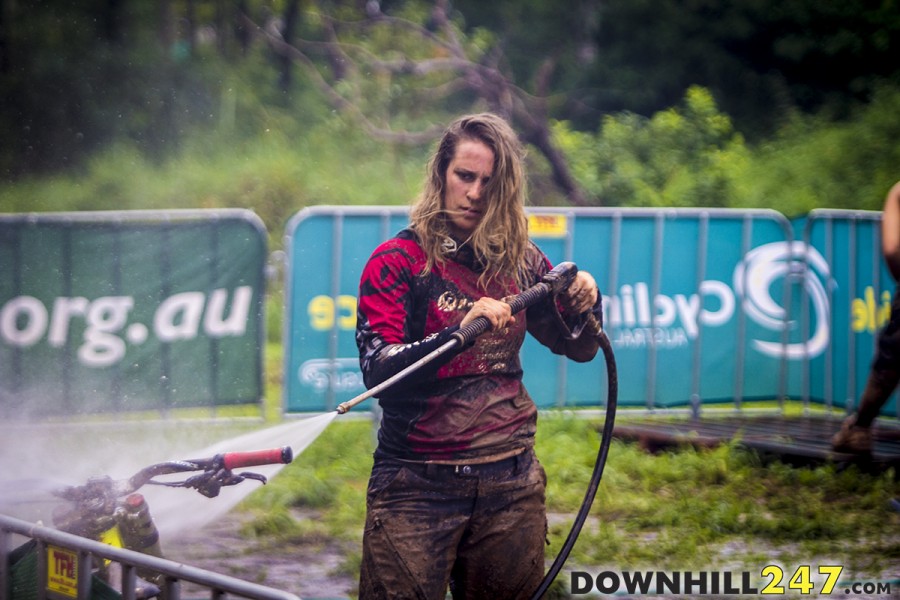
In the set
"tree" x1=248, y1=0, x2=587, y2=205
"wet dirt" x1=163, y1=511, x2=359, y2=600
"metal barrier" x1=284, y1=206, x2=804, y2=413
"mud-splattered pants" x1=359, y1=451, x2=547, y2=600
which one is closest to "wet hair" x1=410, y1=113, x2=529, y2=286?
"mud-splattered pants" x1=359, y1=451, x2=547, y2=600

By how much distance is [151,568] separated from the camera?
2646mm

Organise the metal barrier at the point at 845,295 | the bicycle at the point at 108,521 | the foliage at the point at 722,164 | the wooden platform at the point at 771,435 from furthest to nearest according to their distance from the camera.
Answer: the foliage at the point at 722,164, the metal barrier at the point at 845,295, the wooden platform at the point at 771,435, the bicycle at the point at 108,521

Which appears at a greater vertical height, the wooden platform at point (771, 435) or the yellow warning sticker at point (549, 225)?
the yellow warning sticker at point (549, 225)

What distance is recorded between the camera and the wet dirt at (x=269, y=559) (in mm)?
5191

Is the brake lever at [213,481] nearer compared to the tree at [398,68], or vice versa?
the brake lever at [213,481]

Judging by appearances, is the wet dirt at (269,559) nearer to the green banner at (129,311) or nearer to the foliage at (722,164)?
the green banner at (129,311)

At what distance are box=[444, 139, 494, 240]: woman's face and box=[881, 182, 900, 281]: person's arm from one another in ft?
12.0

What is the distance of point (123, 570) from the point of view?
278 centimetres

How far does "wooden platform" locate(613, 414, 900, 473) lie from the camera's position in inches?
275

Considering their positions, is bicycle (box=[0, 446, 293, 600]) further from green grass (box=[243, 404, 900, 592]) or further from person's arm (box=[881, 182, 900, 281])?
person's arm (box=[881, 182, 900, 281])

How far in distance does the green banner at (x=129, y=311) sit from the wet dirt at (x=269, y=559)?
6.05 ft

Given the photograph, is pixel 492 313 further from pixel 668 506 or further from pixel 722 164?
pixel 722 164

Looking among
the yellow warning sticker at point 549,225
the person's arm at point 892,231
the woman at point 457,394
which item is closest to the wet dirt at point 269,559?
the woman at point 457,394

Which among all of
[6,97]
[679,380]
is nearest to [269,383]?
[679,380]
